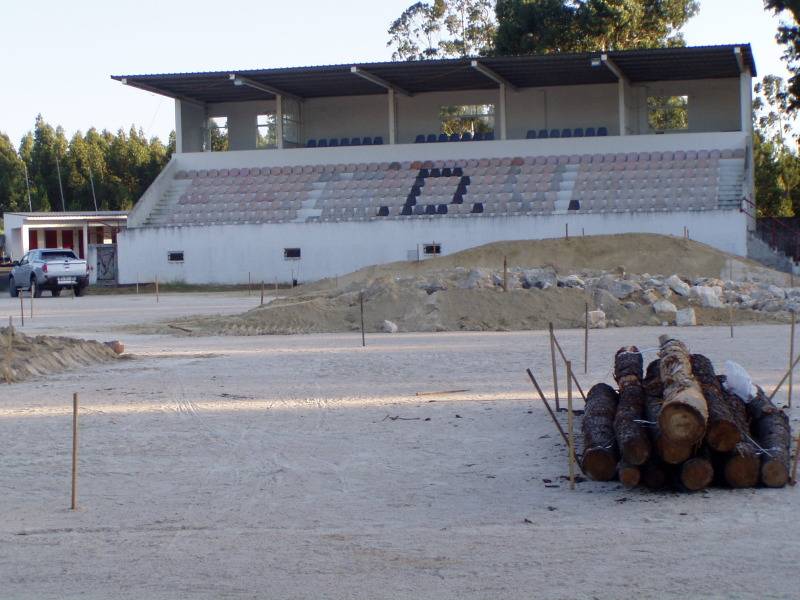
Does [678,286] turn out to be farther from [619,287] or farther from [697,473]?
[697,473]

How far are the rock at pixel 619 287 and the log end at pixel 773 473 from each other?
59.1 ft

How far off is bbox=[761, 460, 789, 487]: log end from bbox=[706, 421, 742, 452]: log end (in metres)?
0.39

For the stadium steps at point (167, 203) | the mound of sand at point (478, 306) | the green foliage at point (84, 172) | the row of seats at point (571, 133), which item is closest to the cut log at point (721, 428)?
the mound of sand at point (478, 306)

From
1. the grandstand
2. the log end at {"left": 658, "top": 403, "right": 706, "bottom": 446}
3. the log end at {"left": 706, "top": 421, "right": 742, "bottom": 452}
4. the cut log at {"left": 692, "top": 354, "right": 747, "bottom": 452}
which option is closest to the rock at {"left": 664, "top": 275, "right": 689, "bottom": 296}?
the grandstand

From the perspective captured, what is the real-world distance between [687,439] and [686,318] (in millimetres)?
17360

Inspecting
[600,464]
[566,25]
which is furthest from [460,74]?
[600,464]

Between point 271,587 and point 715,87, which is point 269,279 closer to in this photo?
point 715,87

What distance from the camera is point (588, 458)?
32.3 ft

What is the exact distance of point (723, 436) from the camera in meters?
9.23

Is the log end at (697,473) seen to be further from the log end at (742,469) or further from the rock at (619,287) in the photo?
the rock at (619,287)

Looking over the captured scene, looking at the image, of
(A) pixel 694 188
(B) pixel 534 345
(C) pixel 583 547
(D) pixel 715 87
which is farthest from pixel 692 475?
(D) pixel 715 87

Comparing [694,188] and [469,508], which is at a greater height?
[694,188]

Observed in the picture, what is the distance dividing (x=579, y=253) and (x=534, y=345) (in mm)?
16407

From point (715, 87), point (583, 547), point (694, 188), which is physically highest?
point (715, 87)
